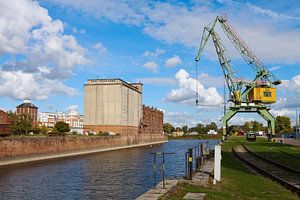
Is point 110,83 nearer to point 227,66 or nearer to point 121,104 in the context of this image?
point 121,104

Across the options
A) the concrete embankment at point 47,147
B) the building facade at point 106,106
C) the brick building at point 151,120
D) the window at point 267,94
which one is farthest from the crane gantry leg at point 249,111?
the brick building at point 151,120

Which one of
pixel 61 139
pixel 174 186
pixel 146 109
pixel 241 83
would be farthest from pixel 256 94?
pixel 146 109

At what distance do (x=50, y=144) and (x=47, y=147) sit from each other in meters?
1.23

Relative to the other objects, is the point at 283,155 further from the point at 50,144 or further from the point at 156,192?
the point at 50,144

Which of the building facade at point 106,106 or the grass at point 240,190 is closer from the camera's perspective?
the grass at point 240,190

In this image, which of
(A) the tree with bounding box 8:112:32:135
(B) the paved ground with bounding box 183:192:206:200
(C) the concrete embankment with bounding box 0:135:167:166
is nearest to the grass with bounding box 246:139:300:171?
(B) the paved ground with bounding box 183:192:206:200

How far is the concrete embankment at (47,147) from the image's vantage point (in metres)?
44.4

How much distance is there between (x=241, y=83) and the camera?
234 feet

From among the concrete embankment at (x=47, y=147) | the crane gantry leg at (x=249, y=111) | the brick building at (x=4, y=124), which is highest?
the crane gantry leg at (x=249, y=111)

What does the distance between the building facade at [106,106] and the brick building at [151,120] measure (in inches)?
1068

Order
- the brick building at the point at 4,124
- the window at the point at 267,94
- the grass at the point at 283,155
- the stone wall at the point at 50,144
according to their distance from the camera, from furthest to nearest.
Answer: the window at the point at 267,94
the brick building at the point at 4,124
the stone wall at the point at 50,144
the grass at the point at 283,155

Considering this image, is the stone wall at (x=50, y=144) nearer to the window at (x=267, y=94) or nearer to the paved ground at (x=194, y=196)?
the paved ground at (x=194, y=196)

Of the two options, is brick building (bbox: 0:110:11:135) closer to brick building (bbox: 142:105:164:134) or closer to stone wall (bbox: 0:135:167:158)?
stone wall (bbox: 0:135:167:158)

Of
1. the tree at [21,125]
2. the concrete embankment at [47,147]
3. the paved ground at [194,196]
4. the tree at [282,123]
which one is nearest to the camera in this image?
the paved ground at [194,196]
